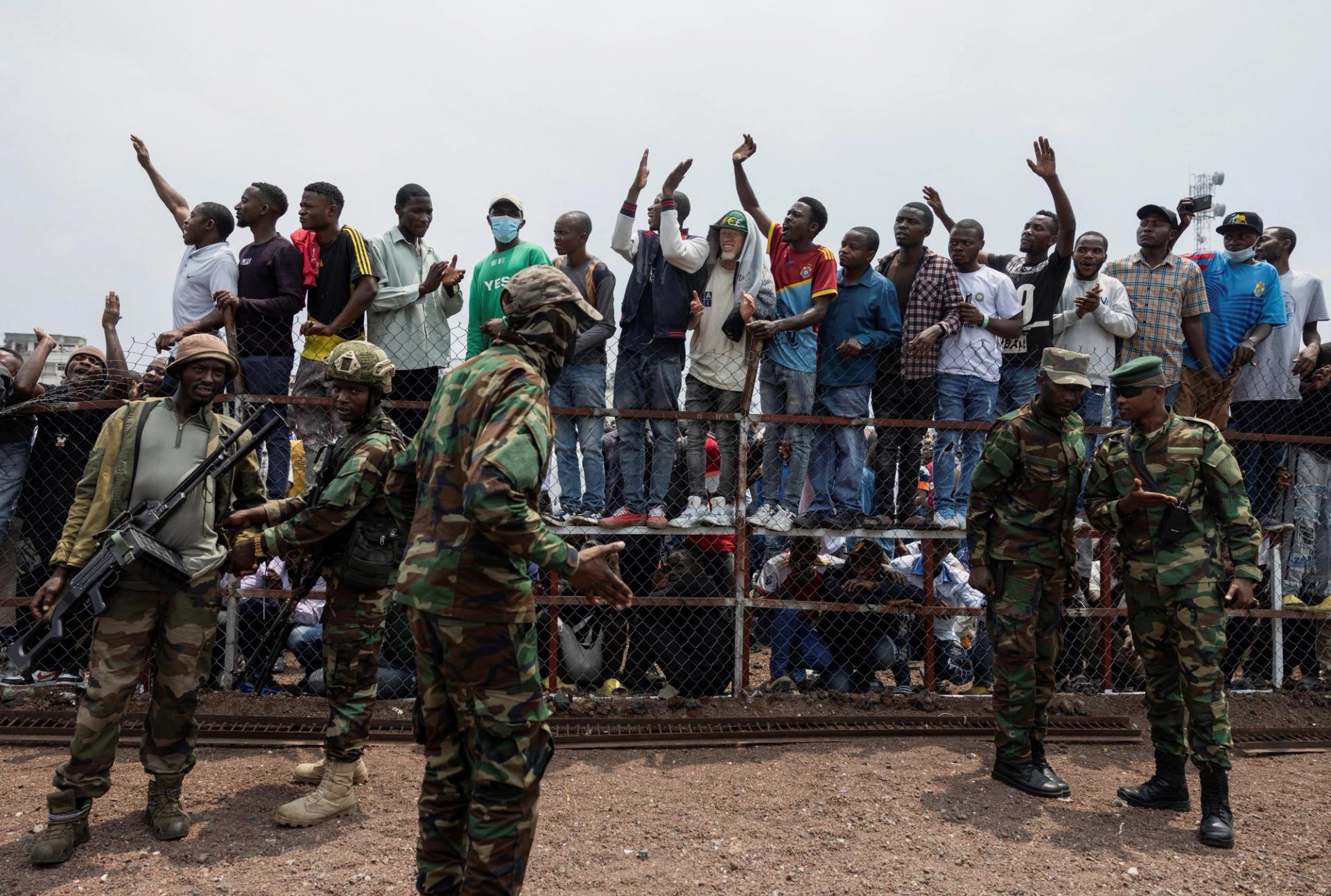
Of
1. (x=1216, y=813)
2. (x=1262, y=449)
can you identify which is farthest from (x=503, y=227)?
(x=1262, y=449)

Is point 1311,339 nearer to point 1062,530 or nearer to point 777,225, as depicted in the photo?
point 1062,530

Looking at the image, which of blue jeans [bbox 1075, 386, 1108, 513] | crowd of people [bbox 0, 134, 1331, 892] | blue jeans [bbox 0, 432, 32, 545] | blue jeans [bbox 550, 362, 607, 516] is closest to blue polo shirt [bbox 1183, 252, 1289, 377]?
crowd of people [bbox 0, 134, 1331, 892]

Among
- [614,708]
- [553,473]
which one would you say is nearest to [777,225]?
[553,473]

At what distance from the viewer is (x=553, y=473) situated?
6121mm

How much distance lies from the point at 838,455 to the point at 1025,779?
7.33 ft

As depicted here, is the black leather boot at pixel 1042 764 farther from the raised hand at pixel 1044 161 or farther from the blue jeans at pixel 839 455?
the raised hand at pixel 1044 161

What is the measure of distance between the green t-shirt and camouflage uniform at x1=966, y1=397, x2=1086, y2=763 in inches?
125

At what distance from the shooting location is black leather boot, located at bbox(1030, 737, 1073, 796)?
4941 mm

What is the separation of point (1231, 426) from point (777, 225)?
379cm

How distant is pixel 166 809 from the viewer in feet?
13.4

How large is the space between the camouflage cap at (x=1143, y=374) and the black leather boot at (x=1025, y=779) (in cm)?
212

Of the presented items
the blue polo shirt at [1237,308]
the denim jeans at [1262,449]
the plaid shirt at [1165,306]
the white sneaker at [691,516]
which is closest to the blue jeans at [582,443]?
the white sneaker at [691,516]

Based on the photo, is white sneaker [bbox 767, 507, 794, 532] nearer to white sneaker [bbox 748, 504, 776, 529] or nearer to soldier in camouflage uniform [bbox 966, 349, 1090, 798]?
white sneaker [bbox 748, 504, 776, 529]

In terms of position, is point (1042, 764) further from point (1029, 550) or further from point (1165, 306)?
point (1165, 306)
